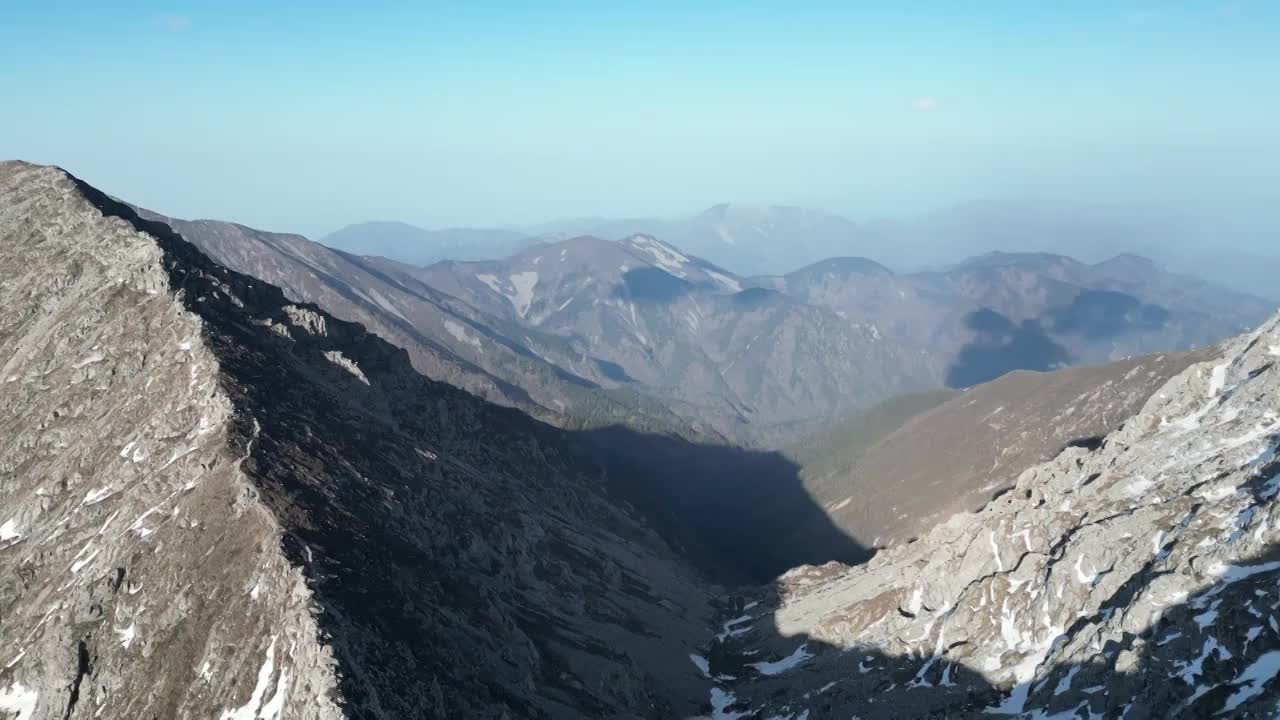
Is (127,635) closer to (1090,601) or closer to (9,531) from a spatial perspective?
(9,531)

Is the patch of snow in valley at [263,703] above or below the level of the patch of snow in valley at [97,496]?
below

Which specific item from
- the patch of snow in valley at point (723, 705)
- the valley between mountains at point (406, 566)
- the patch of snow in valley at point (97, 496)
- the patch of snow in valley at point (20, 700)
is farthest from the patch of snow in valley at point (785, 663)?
the patch of snow in valley at point (20, 700)

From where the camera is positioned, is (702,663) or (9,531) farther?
(702,663)

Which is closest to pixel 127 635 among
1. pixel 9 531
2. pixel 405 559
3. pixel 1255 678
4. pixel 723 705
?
pixel 405 559

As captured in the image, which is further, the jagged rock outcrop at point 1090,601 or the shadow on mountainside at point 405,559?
the shadow on mountainside at point 405,559

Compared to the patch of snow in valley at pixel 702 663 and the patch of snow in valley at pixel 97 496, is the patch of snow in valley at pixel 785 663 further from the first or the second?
the patch of snow in valley at pixel 97 496

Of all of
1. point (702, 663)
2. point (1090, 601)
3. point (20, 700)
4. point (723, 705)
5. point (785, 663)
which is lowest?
point (702, 663)

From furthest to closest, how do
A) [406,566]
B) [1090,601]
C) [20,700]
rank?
[406,566] → [1090,601] → [20,700]

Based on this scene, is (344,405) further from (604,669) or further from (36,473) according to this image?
(604,669)
